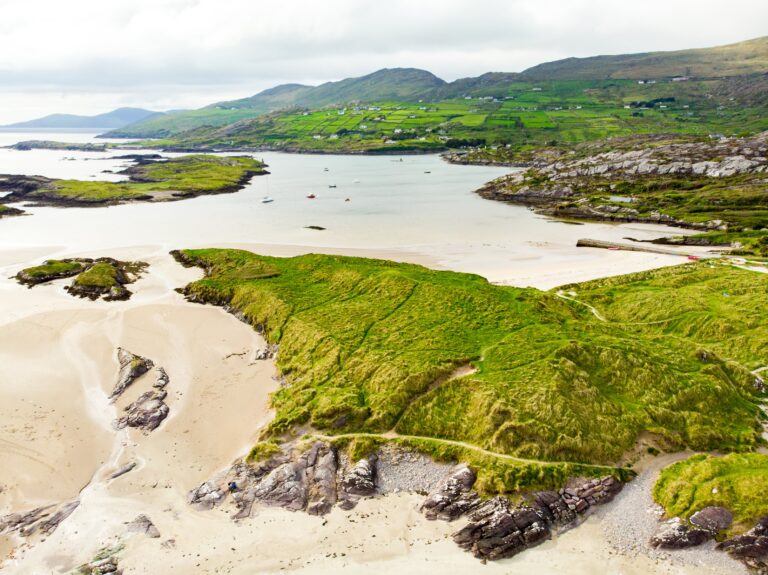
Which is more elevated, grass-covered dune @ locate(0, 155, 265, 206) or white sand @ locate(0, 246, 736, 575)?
grass-covered dune @ locate(0, 155, 265, 206)

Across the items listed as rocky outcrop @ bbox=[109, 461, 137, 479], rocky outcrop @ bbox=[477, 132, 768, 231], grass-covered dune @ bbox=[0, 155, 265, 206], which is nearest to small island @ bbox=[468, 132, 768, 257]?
rocky outcrop @ bbox=[477, 132, 768, 231]

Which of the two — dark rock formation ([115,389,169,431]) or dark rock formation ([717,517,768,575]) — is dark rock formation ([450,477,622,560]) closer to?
dark rock formation ([717,517,768,575])

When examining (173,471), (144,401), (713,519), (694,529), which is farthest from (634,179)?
(173,471)

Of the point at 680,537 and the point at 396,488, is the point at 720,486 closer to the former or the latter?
the point at 680,537

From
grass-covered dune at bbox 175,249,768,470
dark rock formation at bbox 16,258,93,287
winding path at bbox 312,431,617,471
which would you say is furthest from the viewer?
dark rock formation at bbox 16,258,93,287

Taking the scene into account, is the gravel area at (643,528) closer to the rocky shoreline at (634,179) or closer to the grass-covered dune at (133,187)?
the rocky shoreline at (634,179)

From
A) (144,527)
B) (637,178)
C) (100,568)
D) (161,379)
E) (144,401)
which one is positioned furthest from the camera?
(637,178)

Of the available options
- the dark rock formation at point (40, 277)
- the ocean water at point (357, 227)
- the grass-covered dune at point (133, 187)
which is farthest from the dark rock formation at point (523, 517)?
the grass-covered dune at point (133, 187)
